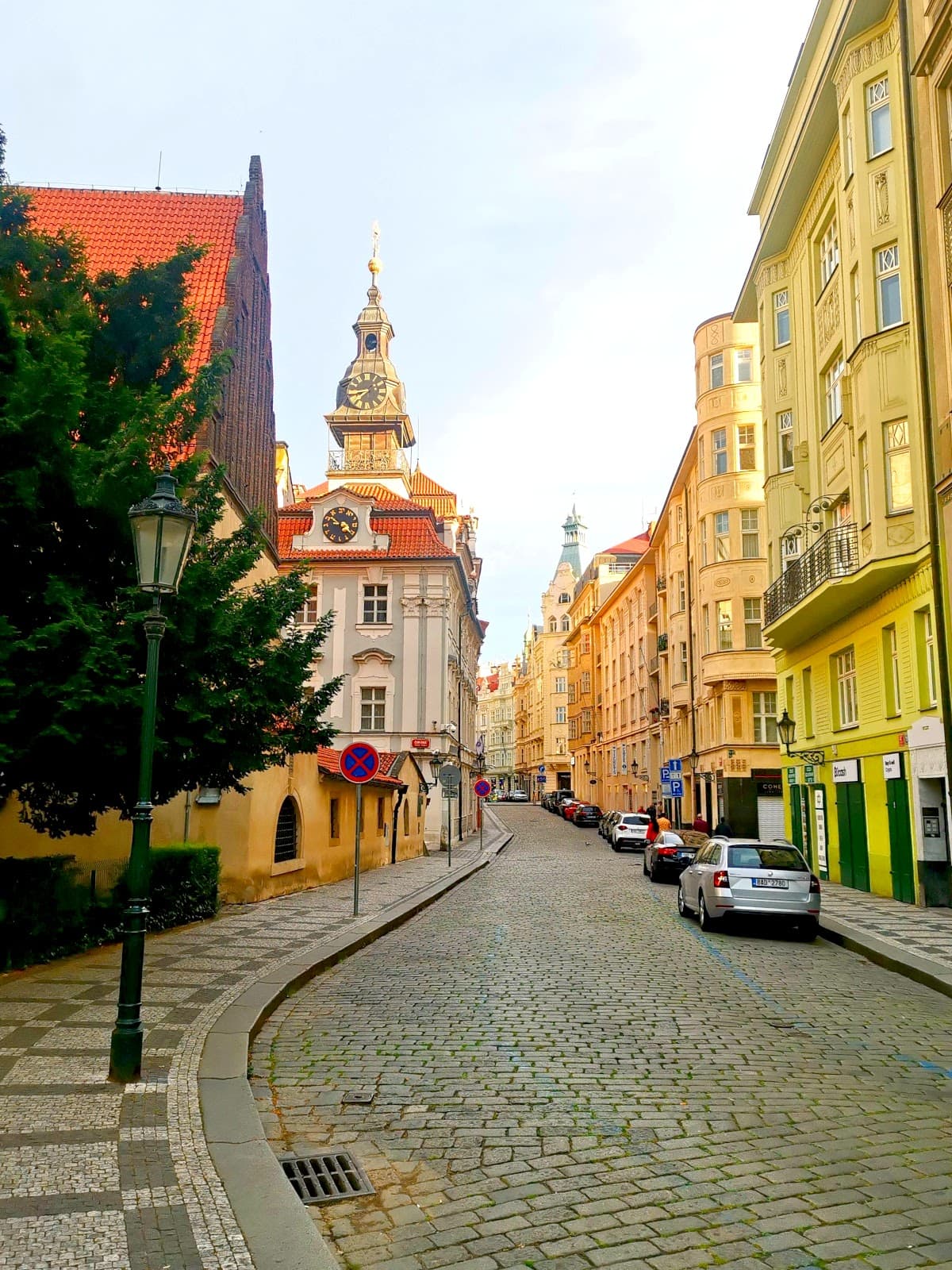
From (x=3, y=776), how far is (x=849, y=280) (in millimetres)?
18969

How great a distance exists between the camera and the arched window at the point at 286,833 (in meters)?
20.3

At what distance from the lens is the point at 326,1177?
5.34 m

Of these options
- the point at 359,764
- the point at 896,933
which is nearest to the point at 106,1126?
the point at 359,764

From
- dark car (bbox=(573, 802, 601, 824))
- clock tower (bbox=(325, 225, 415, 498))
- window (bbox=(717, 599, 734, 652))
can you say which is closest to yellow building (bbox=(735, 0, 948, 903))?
window (bbox=(717, 599, 734, 652))

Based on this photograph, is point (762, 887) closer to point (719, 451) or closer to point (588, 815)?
point (719, 451)

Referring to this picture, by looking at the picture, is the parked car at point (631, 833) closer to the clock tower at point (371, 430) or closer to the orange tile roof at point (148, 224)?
the clock tower at point (371, 430)

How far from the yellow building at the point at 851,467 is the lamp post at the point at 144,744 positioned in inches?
568

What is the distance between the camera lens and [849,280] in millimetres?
22016

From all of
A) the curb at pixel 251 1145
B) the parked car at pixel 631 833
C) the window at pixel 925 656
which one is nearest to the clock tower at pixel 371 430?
the parked car at pixel 631 833

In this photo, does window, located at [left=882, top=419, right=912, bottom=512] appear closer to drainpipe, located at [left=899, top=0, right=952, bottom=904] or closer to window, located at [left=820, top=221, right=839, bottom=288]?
drainpipe, located at [left=899, top=0, right=952, bottom=904]

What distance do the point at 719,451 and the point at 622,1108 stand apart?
38.4 meters

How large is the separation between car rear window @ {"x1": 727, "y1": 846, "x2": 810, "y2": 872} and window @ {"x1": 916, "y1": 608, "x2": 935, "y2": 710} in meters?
4.88

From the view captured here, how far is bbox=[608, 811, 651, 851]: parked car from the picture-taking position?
4188 cm

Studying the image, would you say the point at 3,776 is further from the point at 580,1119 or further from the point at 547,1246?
the point at 547,1246
